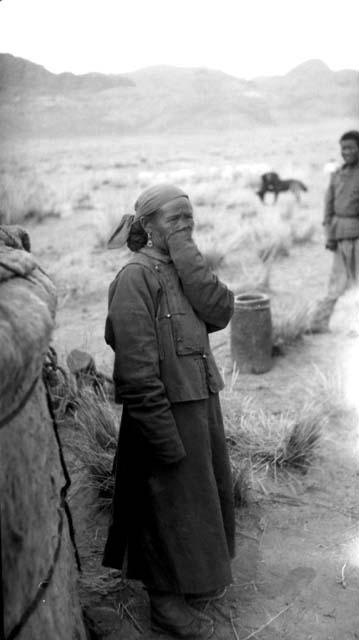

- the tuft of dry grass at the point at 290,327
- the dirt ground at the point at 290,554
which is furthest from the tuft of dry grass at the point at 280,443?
the tuft of dry grass at the point at 290,327

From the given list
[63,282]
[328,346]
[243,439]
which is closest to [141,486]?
[243,439]

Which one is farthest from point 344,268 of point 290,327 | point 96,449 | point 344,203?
point 96,449

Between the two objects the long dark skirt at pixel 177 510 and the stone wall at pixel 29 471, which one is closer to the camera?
the stone wall at pixel 29 471

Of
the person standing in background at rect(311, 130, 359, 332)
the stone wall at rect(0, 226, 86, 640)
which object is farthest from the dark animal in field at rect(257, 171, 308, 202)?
the stone wall at rect(0, 226, 86, 640)

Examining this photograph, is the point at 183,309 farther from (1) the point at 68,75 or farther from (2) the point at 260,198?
(1) the point at 68,75

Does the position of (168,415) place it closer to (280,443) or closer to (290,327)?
(280,443)

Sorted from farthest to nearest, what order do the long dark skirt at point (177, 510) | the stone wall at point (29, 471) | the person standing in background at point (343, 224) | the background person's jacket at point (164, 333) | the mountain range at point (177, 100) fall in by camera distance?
the mountain range at point (177, 100), the person standing in background at point (343, 224), the long dark skirt at point (177, 510), the background person's jacket at point (164, 333), the stone wall at point (29, 471)

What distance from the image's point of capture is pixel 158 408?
2607mm

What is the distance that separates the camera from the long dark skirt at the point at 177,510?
8.96 feet

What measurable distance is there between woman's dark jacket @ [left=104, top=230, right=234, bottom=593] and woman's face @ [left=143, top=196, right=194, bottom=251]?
1.6 inches

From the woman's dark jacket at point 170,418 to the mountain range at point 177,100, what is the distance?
71021 mm

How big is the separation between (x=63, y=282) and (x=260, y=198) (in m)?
9.32

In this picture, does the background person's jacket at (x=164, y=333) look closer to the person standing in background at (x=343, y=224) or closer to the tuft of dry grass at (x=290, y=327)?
the tuft of dry grass at (x=290, y=327)

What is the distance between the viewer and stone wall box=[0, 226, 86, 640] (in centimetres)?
186
